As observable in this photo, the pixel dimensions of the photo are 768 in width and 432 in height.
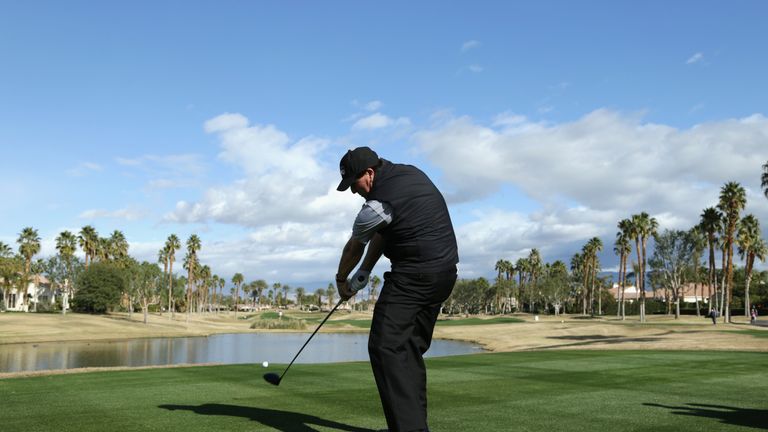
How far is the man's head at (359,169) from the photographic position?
4816 mm

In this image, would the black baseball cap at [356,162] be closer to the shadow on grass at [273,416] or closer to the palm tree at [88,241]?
the shadow on grass at [273,416]

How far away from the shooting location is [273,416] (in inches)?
288

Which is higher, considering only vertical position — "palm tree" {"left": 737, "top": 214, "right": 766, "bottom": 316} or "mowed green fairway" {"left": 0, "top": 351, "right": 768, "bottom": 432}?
"palm tree" {"left": 737, "top": 214, "right": 766, "bottom": 316}

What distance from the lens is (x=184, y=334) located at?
2768 inches

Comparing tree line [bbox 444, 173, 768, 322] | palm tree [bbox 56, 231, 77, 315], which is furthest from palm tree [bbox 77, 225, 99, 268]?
tree line [bbox 444, 173, 768, 322]

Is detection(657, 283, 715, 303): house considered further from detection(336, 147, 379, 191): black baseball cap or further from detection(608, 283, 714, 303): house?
detection(336, 147, 379, 191): black baseball cap

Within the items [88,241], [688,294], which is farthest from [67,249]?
[688,294]

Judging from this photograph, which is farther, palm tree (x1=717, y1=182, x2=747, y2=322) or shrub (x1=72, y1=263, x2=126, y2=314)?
shrub (x1=72, y1=263, x2=126, y2=314)

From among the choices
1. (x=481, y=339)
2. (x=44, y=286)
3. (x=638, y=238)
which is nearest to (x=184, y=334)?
(x=481, y=339)

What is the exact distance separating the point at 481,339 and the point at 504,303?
311 feet

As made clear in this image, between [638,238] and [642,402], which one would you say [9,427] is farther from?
[638,238]

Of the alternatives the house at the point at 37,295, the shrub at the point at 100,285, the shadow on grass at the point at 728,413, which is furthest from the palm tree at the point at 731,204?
the house at the point at 37,295

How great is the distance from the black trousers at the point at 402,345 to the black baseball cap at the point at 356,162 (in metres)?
0.82

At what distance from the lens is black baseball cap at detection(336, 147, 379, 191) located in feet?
15.8
